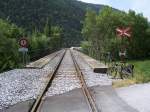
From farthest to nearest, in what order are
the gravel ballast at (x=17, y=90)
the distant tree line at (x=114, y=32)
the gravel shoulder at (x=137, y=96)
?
1. the distant tree line at (x=114, y=32)
2. the gravel ballast at (x=17, y=90)
3. the gravel shoulder at (x=137, y=96)

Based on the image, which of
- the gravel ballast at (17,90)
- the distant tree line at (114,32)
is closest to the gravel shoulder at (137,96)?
the gravel ballast at (17,90)


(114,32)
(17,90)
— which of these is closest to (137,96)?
(17,90)

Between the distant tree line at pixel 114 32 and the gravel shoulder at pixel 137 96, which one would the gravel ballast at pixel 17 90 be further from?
the distant tree line at pixel 114 32

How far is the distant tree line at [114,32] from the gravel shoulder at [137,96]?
239ft

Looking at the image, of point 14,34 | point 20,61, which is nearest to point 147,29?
point 14,34

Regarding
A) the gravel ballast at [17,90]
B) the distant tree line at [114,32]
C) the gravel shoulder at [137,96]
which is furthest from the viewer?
the distant tree line at [114,32]

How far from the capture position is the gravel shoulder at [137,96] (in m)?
13.6

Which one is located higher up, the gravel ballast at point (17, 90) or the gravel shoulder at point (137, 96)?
the gravel shoulder at point (137, 96)

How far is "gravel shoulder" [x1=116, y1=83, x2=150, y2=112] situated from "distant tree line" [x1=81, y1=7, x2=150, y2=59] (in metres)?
72.9

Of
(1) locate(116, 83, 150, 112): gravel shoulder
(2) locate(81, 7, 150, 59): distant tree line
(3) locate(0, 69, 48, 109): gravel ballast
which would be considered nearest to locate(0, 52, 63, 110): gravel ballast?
(3) locate(0, 69, 48, 109): gravel ballast

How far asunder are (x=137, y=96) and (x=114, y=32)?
277 ft

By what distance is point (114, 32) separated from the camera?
99.8 meters

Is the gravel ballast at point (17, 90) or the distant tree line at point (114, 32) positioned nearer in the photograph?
the gravel ballast at point (17, 90)

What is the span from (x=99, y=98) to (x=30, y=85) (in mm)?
5714
